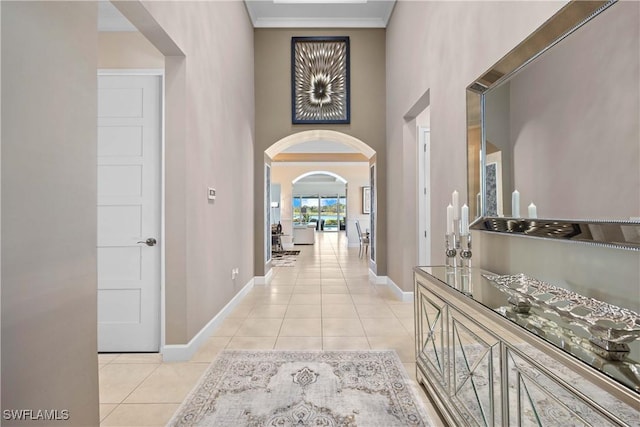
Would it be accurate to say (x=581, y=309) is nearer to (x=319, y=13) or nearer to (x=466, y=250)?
(x=466, y=250)

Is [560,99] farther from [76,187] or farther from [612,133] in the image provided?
[76,187]

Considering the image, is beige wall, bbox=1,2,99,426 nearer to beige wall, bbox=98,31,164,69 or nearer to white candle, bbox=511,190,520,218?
beige wall, bbox=98,31,164,69

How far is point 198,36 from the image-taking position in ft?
9.05

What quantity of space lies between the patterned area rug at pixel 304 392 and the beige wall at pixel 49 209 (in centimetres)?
70

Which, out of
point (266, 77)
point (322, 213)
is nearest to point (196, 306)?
point (266, 77)

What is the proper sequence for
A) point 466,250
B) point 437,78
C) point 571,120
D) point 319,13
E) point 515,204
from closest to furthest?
point 571,120
point 515,204
point 466,250
point 437,78
point 319,13

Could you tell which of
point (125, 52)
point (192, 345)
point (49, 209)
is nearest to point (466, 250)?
point (49, 209)

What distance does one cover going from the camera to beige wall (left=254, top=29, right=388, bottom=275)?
509 cm

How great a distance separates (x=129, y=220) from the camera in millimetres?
2643

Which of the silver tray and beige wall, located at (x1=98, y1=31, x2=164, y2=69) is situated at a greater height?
beige wall, located at (x1=98, y1=31, x2=164, y2=69)

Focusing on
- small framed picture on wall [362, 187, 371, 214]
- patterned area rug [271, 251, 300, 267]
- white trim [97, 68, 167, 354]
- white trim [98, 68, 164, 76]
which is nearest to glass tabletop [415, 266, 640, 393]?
white trim [97, 68, 167, 354]

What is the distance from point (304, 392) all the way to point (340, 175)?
1010 cm

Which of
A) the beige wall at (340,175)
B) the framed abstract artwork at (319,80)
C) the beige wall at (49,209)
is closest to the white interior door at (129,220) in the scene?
the beige wall at (49,209)

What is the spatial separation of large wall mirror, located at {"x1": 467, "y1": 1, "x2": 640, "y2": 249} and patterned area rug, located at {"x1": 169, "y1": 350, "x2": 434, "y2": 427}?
1270mm
